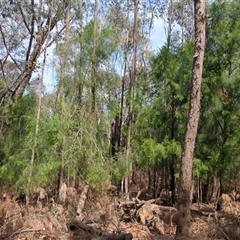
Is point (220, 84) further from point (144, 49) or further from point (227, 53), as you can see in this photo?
point (144, 49)

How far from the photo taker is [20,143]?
14.4 meters

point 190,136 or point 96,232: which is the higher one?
point 190,136

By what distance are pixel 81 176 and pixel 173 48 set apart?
1017 cm

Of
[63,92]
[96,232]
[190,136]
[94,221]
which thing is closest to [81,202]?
[94,221]

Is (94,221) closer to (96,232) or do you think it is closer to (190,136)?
(96,232)

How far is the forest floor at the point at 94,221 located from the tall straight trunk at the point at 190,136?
47 cm

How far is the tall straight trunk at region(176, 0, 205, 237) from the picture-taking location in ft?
30.4

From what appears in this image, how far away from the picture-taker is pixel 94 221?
35.6 ft

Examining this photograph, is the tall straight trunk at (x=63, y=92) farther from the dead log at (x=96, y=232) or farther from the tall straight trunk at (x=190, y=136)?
the tall straight trunk at (x=190, y=136)

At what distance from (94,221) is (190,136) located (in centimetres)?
367

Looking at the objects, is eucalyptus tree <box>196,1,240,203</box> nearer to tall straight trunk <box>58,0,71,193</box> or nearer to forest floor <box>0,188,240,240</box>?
forest floor <box>0,188,240,240</box>

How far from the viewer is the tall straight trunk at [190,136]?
9.27 m

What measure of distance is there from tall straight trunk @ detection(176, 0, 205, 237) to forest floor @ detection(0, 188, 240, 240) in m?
0.47

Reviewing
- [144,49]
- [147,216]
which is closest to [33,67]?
[147,216]
